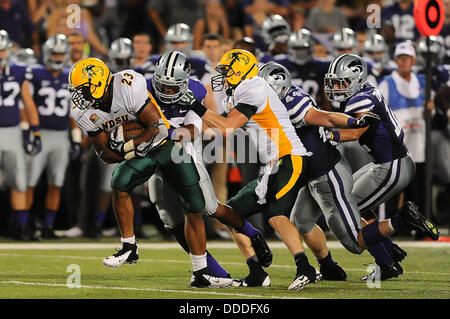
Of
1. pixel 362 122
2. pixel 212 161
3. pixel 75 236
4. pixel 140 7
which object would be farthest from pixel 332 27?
pixel 362 122

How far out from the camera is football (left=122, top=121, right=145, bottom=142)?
7.41 metres

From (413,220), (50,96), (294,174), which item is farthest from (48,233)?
(413,220)

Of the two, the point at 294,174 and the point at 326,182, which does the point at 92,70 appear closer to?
the point at 294,174

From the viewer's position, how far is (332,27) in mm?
13781

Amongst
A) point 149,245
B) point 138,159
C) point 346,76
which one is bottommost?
point 149,245

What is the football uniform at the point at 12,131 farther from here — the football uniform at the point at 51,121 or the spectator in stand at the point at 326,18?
the spectator in stand at the point at 326,18

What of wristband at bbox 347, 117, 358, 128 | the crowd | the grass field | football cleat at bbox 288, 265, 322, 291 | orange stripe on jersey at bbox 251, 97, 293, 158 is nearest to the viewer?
the grass field

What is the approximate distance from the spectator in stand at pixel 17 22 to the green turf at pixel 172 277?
12.9ft

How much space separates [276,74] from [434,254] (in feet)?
9.41

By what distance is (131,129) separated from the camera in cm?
742

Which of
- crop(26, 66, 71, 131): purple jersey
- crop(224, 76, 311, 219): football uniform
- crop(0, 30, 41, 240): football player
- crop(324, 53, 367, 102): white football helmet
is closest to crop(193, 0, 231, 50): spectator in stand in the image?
crop(26, 66, 71, 131): purple jersey

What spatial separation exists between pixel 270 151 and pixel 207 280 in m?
A: 0.96

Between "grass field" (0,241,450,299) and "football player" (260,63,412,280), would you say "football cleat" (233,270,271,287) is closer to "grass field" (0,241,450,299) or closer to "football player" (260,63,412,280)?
"grass field" (0,241,450,299)

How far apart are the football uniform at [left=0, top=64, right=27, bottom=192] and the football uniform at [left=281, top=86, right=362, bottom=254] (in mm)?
4127
